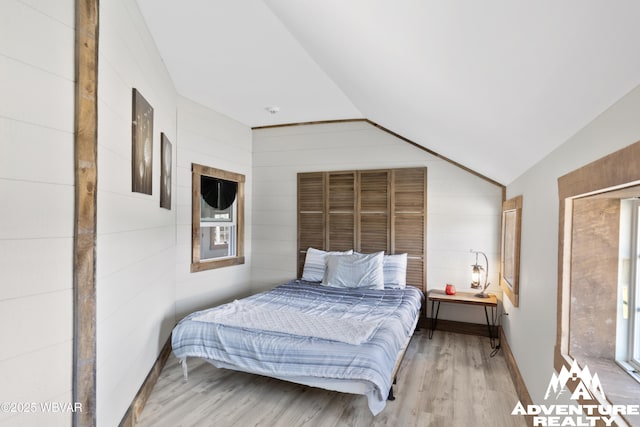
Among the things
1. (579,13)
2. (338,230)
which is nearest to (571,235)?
(579,13)

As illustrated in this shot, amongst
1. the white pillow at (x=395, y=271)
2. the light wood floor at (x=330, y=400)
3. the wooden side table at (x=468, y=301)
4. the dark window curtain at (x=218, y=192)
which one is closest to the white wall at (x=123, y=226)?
the light wood floor at (x=330, y=400)

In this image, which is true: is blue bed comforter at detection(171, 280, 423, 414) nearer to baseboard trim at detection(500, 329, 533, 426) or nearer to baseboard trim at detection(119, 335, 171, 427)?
baseboard trim at detection(119, 335, 171, 427)

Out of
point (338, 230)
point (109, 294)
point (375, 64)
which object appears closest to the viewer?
point (109, 294)

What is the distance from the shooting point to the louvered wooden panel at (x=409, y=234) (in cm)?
436

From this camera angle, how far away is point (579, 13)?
2.48 ft

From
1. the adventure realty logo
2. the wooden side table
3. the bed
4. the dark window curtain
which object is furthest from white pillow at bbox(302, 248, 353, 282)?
the adventure realty logo

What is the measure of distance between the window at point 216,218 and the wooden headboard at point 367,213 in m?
0.90

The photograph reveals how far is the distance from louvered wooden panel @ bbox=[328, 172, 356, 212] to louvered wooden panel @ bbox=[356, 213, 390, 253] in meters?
0.25

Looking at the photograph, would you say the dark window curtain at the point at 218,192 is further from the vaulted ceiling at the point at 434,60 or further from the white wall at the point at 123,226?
the white wall at the point at 123,226

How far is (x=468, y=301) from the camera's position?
3.76m

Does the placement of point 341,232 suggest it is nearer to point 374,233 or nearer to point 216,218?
point 374,233
